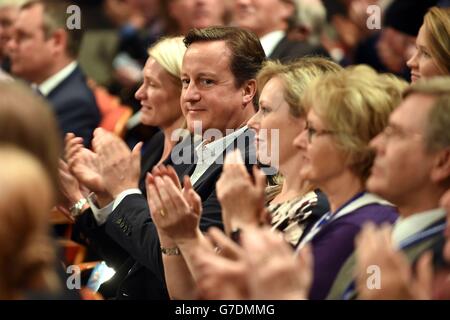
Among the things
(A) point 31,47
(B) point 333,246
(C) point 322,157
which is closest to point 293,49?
(A) point 31,47

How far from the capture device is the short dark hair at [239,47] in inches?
158

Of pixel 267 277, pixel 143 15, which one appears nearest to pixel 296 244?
pixel 267 277

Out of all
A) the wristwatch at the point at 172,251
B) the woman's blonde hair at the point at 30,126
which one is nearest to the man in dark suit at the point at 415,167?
the wristwatch at the point at 172,251

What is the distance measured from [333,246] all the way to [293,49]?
242cm

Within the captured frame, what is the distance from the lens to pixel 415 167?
292 cm

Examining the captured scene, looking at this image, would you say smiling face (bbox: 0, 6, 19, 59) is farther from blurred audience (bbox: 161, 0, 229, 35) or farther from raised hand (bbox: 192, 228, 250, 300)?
raised hand (bbox: 192, 228, 250, 300)

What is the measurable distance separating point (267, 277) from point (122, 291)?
1.53 metres

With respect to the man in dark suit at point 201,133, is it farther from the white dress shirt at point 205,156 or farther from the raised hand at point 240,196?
the raised hand at point 240,196

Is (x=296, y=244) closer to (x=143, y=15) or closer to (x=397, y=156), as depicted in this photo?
(x=397, y=156)

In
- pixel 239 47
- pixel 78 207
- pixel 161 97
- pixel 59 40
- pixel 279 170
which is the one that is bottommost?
pixel 78 207

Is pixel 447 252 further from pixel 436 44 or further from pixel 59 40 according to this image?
pixel 59 40

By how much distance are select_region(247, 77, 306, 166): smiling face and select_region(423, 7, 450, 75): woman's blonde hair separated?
0.55m

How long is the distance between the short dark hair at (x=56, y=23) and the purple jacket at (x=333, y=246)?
10.0 feet

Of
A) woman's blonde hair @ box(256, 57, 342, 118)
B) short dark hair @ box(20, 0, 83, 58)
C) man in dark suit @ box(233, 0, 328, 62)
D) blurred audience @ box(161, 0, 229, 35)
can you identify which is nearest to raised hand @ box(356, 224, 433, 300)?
woman's blonde hair @ box(256, 57, 342, 118)
